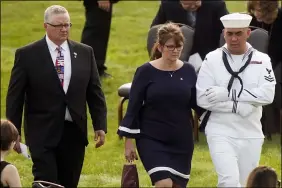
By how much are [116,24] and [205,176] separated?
35.3 ft

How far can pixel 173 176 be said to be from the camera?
34.2ft

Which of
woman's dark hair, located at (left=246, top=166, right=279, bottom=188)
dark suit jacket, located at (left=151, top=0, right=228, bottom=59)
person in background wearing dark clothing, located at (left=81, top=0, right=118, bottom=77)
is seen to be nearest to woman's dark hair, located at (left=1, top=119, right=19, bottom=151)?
woman's dark hair, located at (left=246, top=166, right=279, bottom=188)

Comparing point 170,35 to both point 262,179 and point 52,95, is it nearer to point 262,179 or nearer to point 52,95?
point 52,95

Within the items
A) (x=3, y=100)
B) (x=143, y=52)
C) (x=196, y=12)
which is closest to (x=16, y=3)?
(x=143, y=52)

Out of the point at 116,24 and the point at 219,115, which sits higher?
the point at 219,115

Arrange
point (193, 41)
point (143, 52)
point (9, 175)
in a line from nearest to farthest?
point (9, 175)
point (193, 41)
point (143, 52)

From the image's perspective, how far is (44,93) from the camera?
10.7 metres

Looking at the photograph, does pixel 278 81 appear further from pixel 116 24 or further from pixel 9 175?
pixel 116 24

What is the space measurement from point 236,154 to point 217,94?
1.87ft

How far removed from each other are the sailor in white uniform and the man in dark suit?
119 centimetres

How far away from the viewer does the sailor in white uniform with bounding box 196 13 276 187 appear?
10.4 m

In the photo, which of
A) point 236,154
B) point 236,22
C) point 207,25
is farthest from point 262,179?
point 207,25

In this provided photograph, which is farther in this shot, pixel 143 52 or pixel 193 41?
pixel 143 52

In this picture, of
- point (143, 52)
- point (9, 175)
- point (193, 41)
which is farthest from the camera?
point (143, 52)
